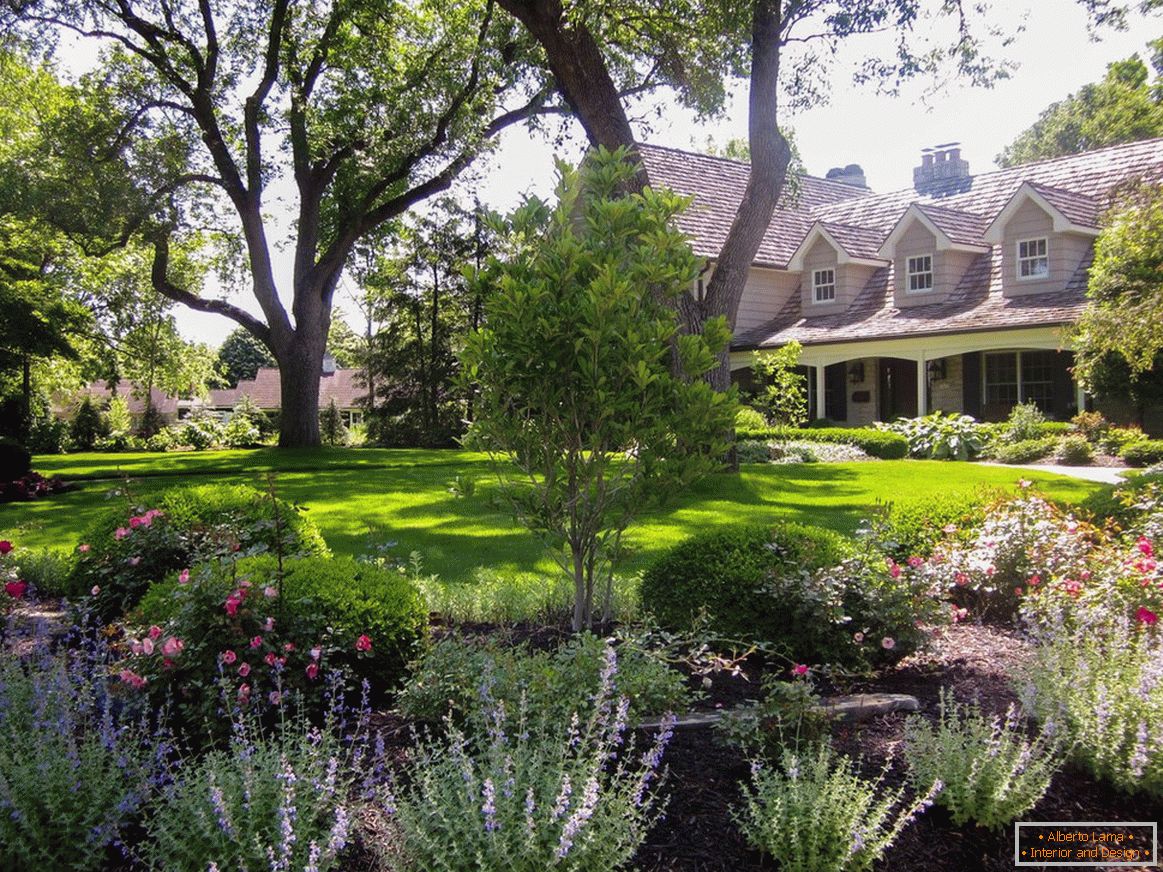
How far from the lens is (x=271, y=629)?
3.92 meters

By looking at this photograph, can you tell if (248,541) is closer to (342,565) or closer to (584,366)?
(342,565)

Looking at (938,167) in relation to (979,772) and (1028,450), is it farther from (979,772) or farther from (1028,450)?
(979,772)

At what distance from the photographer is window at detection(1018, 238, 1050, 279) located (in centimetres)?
2034

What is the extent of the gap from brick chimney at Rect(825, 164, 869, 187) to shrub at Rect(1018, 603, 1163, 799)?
3446cm

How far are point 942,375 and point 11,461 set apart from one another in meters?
20.6

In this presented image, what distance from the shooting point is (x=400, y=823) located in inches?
105

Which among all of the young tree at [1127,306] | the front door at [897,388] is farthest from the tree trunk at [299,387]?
the young tree at [1127,306]

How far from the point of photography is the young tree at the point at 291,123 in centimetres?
1869

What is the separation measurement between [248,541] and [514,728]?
129 inches

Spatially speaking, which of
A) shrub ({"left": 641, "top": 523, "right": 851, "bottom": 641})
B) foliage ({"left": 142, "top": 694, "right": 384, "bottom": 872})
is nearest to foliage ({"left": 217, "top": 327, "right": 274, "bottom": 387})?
shrub ({"left": 641, "top": 523, "right": 851, "bottom": 641})

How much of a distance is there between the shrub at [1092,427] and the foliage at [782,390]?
5.74 metres

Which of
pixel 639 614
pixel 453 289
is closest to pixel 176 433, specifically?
pixel 453 289

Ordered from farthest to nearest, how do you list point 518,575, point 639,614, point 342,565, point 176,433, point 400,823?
point 176,433 < point 518,575 < point 639,614 < point 342,565 < point 400,823

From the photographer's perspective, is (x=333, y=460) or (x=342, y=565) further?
(x=333, y=460)
